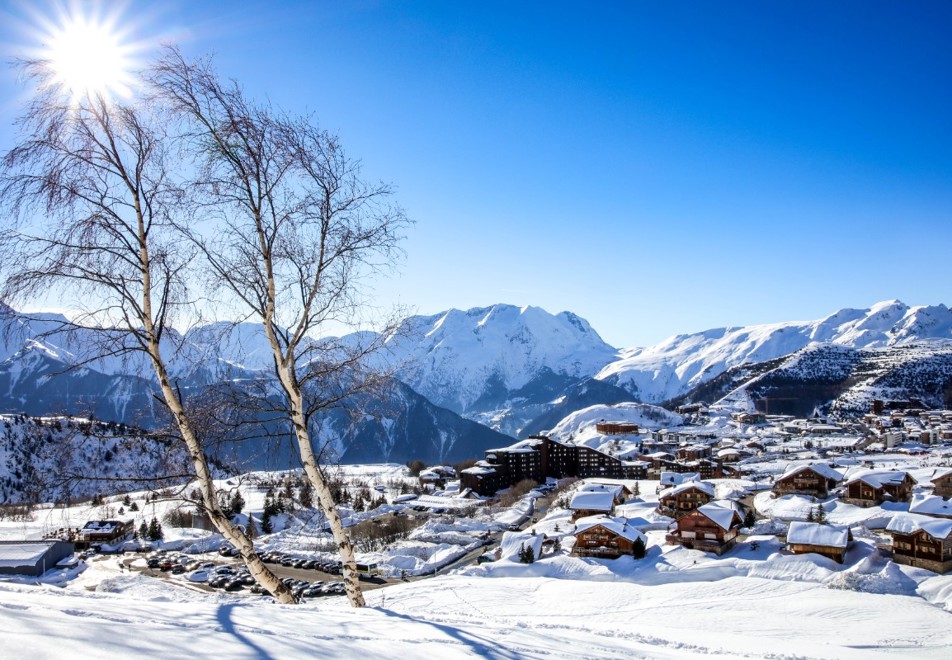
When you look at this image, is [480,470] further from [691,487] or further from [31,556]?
[31,556]

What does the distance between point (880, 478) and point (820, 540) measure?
63.0 feet

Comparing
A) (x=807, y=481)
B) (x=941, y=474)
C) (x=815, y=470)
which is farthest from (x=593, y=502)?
(x=941, y=474)

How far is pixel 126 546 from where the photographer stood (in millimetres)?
48469

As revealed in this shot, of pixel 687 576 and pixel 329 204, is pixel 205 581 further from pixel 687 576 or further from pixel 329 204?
pixel 329 204

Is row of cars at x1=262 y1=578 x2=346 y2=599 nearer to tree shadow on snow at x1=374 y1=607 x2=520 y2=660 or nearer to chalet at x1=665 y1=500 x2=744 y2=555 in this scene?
chalet at x1=665 y1=500 x2=744 y2=555

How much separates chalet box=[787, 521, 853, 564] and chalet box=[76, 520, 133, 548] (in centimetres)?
5082

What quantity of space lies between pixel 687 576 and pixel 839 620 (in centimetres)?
1066

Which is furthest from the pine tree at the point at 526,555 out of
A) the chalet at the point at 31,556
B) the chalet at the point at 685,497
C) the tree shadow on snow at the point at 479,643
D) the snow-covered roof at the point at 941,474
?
the snow-covered roof at the point at 941,474

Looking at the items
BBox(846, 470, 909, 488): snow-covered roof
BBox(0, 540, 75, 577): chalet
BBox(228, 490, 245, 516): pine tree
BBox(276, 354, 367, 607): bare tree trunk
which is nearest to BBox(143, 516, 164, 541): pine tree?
BBox(228, 490, 245, 516): pine tree

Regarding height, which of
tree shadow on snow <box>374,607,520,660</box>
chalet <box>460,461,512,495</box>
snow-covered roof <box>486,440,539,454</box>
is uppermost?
tree shadow on snow <box>374,607,520,660</box>

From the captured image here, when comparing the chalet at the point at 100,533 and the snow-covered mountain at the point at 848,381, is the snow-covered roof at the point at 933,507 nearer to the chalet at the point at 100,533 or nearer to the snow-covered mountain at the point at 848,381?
the chalet at the point at 100,533

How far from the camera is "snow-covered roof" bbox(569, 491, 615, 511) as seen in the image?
47.5m

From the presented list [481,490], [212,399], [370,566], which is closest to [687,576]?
[370,566]

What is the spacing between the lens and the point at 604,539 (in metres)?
37.7
